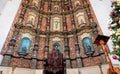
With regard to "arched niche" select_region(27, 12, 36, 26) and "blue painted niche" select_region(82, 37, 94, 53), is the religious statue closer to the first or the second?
"blue painted niche" select_region(82, 37, 94, 53)

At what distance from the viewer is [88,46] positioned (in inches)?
441

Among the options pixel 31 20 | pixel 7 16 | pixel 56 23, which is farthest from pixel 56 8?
pixel 7 16

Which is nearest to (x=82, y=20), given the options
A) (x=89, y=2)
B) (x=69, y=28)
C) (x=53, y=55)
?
(x=69, y=28)

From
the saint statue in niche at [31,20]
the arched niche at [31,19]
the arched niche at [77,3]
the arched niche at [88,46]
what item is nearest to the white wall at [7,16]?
the arched niche at [31,19]

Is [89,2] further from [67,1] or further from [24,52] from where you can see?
[24,52]

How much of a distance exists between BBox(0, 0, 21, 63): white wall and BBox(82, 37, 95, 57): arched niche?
285 inches

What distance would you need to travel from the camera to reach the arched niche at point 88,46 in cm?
1079

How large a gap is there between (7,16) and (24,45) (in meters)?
3.32

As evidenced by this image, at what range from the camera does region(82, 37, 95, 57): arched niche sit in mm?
10790

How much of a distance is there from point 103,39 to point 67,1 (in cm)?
1194

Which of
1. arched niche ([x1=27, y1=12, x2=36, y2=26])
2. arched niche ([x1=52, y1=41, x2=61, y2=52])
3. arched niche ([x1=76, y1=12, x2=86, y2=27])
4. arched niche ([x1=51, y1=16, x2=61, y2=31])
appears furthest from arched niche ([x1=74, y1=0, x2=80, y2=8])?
arched niche ([x1=52, y1=41, x2=61, y2=52])

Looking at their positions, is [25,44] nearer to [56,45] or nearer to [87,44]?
[56,45]

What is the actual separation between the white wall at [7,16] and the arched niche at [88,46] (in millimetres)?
7250

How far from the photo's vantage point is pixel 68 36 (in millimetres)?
12945
